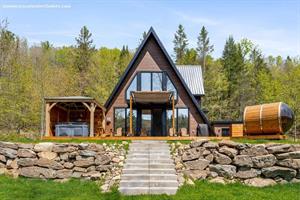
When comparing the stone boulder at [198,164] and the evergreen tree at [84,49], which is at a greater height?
the evergreen tree at [84,49]

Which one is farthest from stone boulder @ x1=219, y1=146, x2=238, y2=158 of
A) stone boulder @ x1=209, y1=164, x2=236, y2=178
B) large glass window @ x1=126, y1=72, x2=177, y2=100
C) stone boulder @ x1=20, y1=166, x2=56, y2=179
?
large glass window @ x1=126, y1=72, x2=177, y2=100

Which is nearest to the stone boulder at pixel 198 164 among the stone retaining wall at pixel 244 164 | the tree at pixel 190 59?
the stone retaining wall at pixel 244 164

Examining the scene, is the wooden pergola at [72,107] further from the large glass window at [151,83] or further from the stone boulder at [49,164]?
the stone boulder at [49,164]

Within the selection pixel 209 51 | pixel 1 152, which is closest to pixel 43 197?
pixel 1 152

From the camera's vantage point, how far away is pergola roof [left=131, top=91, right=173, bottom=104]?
775 inches

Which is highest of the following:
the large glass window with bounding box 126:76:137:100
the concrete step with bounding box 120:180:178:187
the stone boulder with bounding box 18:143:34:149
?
the large glass window with bounding box 126:76:137:100

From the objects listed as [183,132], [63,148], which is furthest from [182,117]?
[63,148]

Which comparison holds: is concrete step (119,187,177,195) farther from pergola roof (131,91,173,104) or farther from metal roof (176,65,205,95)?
metal roof (176,65,205,95)

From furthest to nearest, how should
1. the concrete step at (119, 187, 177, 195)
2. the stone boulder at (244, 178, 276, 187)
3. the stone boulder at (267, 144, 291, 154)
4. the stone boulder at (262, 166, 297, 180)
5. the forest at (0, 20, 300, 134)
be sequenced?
the forest at (0, 20, 300, 134)
the stone boulder at (267, 144, 291, 154)
the stone boulder at (262, 166, 297, 180)
the stone boulder at (244, 178, 276, 187)
the concrete step at (119, 187, 177, 195)

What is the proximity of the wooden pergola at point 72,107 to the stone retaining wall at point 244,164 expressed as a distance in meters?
6.74

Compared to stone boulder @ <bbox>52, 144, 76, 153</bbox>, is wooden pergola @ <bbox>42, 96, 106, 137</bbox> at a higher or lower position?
higher

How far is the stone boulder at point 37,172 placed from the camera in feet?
40.6

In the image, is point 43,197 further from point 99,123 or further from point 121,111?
point 99,123

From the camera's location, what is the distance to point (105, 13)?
1552 cm
